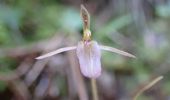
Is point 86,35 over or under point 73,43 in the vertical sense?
over

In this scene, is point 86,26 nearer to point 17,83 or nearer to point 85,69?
point 85,69

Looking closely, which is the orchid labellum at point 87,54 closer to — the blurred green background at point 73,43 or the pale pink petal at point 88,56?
the pale pink petal at point 88,56

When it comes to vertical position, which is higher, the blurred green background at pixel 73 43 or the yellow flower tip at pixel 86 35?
the yellow flower tip at pixel 86 35

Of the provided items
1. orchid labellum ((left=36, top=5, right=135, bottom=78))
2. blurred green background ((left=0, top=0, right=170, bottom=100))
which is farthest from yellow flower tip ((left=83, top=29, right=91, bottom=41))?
blurred green background ((left=0, top=0, right=170, bottom=100))

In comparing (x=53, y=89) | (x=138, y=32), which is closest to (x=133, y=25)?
(x=138, y=32)

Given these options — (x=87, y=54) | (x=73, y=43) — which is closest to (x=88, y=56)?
(x=87, y=54)

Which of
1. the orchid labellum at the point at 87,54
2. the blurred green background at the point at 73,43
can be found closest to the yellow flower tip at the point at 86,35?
the orchid labellum at the point at 87,54

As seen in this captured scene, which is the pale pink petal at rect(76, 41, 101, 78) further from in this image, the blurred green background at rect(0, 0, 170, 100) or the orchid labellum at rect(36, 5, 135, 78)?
the blurred green background at rect(0, 0, 170, 100)

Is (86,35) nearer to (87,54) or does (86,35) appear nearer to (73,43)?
(87,54)
